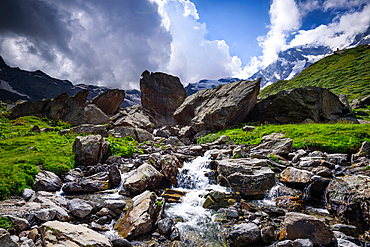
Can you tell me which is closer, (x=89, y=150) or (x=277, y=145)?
(x=89, y=150)

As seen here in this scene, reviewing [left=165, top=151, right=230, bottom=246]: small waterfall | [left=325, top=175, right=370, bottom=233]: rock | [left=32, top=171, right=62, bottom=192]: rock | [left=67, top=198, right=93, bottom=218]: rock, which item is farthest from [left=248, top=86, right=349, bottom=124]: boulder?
[left=32, top=171, right=62, bottom=192]: rock

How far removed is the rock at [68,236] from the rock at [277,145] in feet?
44.5

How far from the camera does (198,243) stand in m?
6.35

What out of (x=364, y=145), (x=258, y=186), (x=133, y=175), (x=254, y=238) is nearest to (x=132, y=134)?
(x=133, y=175)

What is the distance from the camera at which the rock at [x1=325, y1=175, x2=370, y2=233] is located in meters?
6.05

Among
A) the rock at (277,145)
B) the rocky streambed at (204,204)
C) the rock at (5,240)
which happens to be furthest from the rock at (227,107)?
the rock at (5,240)

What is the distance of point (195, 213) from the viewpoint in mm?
8531

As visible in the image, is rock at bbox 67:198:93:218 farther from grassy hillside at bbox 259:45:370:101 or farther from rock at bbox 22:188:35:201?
grassy hillside at bbox 259:45:370:101

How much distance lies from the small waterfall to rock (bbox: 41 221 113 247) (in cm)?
356

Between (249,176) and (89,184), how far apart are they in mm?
10963

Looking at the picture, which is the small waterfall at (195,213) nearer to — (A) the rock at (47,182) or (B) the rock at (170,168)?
(B) the rock at (170,168)

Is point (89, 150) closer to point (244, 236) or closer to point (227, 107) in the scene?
point (244, 236)

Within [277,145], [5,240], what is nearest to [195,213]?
[5,240]

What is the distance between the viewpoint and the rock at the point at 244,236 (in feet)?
19.5
